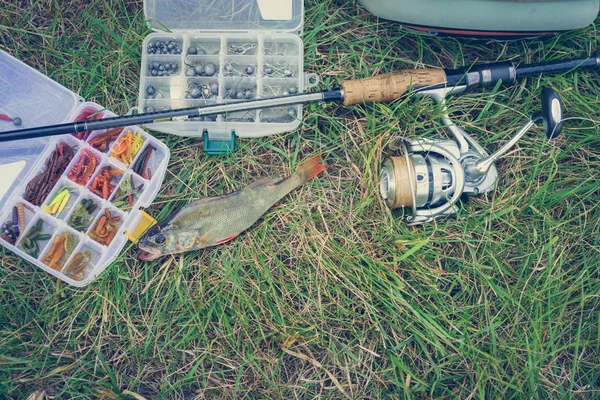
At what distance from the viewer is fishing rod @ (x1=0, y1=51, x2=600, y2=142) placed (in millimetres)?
2201

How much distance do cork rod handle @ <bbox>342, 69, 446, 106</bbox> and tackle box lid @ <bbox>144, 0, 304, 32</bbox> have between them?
1.61 ft

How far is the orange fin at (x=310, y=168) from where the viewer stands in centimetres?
237

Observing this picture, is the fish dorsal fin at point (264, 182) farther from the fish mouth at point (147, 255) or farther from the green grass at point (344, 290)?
the fish mouth at point (147, 255)

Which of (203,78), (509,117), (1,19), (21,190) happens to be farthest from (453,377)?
(1,19)

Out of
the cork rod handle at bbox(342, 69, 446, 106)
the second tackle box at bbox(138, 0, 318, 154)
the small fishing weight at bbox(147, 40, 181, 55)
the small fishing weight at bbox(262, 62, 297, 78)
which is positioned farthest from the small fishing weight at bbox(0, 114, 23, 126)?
the cork rod handle at bbox(342, 69, 446, 106)

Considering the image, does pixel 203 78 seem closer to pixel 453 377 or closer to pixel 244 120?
pixel 244 120

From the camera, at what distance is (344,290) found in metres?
2.44

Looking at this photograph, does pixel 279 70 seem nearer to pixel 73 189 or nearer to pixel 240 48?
pixel 240 48

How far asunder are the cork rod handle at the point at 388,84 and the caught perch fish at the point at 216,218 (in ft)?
1.35

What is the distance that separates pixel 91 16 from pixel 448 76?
6.19ft

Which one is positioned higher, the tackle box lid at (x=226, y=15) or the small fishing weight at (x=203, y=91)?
the tackle box lid at (x=226, y=15)

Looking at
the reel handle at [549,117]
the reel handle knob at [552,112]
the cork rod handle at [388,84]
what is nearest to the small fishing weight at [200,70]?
the cork rod handle at [388,84]

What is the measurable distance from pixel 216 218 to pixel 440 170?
110 cm

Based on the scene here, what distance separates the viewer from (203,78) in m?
2.43
